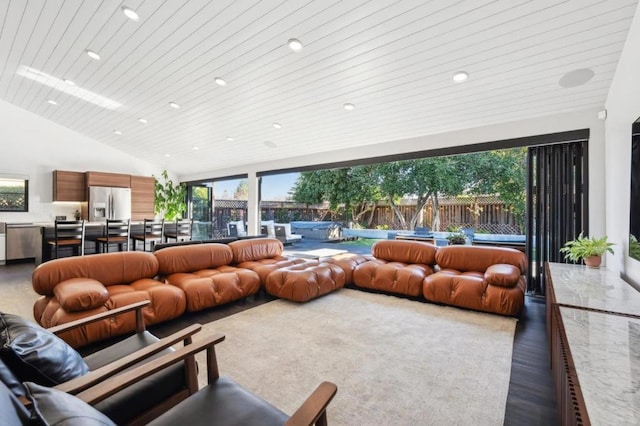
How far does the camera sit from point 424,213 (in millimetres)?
9883

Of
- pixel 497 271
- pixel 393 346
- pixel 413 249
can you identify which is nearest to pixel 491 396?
pixel 393 346

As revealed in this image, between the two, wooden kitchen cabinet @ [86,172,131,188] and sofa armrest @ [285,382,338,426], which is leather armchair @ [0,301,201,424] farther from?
wooden kitchen cabinet @ [86,172,131,188]

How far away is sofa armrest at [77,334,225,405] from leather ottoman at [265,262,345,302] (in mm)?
2137

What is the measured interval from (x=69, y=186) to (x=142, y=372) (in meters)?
7.87

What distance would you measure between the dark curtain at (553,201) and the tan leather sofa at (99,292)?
4.40m

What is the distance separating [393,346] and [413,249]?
215cm

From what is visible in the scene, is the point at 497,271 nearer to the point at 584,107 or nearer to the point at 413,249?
the point at 413,249

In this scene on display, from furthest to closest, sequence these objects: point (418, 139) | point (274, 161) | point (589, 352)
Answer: point (274, 161)
point (418, 139)
point (589, 352)

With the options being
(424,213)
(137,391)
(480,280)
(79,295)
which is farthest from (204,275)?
(424,213)

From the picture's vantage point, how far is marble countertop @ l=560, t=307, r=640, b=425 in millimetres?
852

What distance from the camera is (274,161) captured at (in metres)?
6.79

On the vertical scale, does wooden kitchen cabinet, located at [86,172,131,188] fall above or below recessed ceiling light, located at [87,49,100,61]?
below

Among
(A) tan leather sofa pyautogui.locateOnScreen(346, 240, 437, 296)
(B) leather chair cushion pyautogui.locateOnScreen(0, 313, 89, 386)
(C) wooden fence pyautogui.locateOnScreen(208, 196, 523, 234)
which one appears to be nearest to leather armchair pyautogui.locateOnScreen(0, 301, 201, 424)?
(B) leather chair cushion pyautogui.locateOnScreen(0, 313, 89, 386)

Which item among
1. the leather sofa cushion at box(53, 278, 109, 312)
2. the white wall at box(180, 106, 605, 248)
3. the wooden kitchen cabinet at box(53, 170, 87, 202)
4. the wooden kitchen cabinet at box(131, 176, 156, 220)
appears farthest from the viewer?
the wooden kitchen cabinet at box(131, 176, 156, 220)
